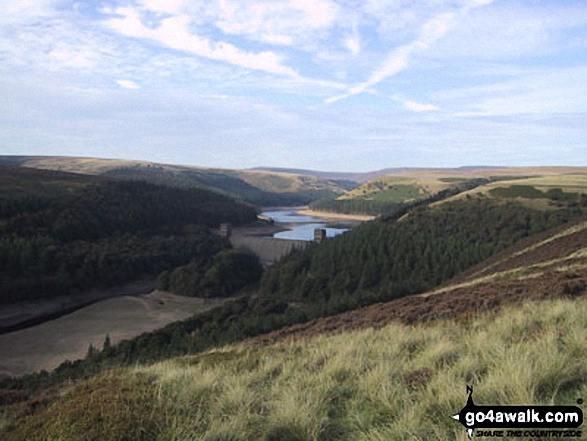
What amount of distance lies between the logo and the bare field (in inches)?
2148

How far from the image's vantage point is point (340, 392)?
865 centimetres

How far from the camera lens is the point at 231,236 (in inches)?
5704

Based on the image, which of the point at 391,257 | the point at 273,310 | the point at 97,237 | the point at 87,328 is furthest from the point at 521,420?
the point at 97,237

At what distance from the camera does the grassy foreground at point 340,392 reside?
705 centimetres

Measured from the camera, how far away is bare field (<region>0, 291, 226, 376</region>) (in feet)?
186

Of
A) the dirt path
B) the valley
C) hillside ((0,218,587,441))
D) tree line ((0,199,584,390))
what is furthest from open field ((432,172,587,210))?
hillside ((0,218,587,441))

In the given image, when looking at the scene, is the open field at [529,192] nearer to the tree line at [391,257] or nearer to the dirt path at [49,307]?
the tree line at [391,257]

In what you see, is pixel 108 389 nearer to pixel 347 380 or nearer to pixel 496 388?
pixel 347 380

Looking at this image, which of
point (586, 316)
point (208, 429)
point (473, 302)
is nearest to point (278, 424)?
point (208, 429)

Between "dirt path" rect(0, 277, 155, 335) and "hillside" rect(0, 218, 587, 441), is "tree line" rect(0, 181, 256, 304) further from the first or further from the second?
"hillside" rect(0, 218, 587, 441)

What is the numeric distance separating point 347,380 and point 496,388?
9.72 ft

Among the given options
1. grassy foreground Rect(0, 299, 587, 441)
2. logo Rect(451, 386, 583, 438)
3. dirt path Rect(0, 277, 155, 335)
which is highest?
logo Rect(451, 386, 583, 438)

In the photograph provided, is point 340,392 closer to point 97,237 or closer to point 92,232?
point 97,237

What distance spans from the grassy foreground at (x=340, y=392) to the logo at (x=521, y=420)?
0.22 m
